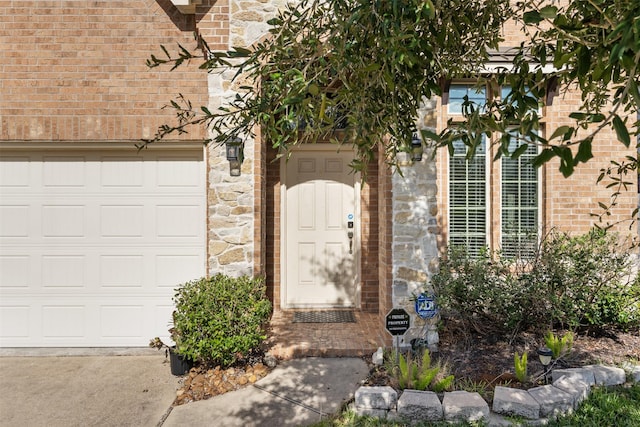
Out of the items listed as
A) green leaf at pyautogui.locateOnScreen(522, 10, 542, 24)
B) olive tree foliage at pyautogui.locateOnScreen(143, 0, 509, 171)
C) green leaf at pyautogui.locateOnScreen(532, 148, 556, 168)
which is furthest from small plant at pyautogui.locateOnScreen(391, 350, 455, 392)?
green leaf at pyautogui.locateOnScreen(522, 10, 542, 24)

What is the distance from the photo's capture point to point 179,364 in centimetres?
359


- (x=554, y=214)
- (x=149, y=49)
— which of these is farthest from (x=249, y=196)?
(x=554, y=214)

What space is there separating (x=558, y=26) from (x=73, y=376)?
4.81m

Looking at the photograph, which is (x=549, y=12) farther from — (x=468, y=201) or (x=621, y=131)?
(x=468, y=201)

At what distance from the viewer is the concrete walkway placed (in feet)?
9.53

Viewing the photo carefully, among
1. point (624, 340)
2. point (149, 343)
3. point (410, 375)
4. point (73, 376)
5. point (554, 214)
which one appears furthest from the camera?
point (554, 214)

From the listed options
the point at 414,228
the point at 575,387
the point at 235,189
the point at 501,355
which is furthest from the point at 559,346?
the point at 235,189

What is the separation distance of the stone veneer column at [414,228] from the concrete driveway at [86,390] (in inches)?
99.8

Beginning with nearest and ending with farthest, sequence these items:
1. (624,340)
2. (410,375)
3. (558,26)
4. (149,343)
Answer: (558,26) < (410,375) < (624,340) < (149,343)

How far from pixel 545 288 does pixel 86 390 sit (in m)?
4.61

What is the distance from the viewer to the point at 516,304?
3779 millimetres

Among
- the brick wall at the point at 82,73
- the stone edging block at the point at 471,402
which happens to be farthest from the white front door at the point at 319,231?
the stone edging block at the point at 471,402

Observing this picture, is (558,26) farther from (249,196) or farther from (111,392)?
(111,392)

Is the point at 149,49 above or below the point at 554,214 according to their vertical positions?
above
